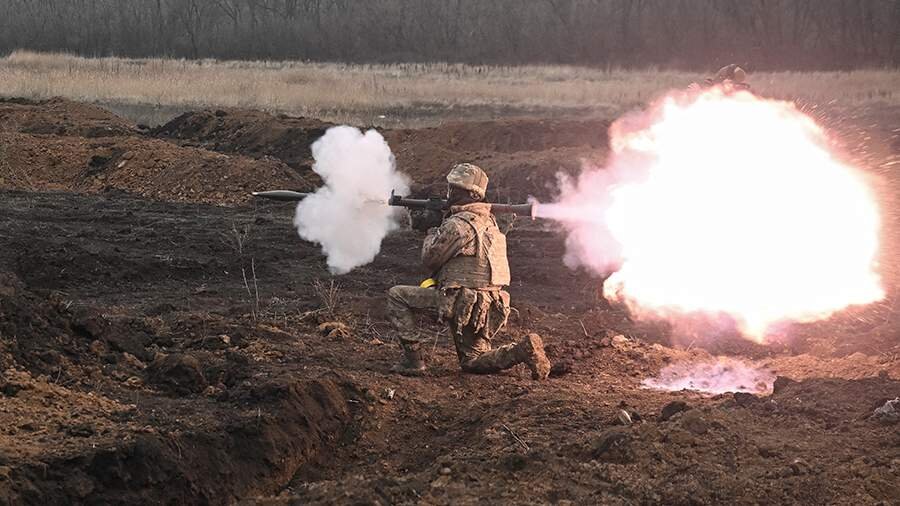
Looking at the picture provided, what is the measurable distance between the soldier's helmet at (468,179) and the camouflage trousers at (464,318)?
2.80 feet

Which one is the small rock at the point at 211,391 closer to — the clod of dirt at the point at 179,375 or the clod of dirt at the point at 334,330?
the clod of dirt at the point at 179,375

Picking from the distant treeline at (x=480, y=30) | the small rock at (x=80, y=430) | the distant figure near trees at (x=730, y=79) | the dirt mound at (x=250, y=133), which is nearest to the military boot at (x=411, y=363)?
the small rock at (x=80, y=430)

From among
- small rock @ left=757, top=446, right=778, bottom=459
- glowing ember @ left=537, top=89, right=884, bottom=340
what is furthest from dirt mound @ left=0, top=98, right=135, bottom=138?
small rock @ left=757, top=446, right=778, bottom=459

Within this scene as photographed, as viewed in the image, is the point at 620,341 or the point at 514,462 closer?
the point at 514,462

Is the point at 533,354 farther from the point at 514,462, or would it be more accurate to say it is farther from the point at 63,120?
the point at 63,120

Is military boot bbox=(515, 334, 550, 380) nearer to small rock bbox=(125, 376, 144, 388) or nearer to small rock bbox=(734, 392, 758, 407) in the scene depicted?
small rock bbox=(734, 392, 758, 407)

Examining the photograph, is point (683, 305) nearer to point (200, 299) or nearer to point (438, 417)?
point (438, 417)

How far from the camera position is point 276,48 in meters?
64.9

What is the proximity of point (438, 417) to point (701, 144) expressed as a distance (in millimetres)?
5416

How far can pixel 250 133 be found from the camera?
2933cm

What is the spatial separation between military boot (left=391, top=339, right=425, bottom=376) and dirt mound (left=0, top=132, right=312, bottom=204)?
12.9 meters

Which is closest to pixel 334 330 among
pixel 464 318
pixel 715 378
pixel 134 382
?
pixel 464 318

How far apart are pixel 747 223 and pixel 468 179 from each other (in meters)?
4.12

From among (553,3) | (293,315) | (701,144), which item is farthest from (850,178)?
(553,3)
